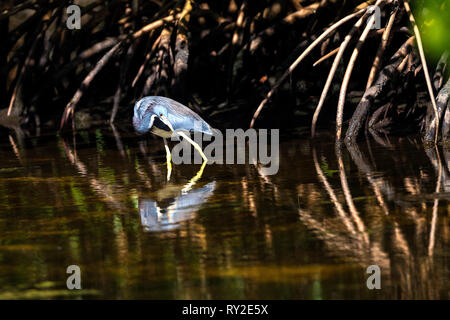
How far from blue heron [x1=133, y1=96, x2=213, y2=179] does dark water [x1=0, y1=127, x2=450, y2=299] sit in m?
0.26

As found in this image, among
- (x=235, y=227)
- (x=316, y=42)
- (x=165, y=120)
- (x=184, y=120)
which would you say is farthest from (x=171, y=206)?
(x=316, y=42)

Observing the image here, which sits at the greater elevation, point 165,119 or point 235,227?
point 165,119

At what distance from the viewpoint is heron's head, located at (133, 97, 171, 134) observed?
6836 mm

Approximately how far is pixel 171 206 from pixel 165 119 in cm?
173

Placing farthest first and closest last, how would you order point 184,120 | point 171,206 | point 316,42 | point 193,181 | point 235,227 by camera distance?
1. point 316,42
2. point 184,120
3. point 193,181
4. point 171,206
5. point 235,227

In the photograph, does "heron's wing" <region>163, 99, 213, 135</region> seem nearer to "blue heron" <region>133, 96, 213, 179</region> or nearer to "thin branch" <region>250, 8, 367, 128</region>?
"blue heron" <region>133, 96, 213, 179</region>

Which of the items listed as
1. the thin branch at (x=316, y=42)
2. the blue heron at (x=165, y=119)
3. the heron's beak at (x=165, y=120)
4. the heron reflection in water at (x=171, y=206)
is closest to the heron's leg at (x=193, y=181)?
the heron reflection in water at (x=171, y=206)

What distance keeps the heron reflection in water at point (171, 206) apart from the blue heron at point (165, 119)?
1.04 meters

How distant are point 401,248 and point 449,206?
83 centimetres

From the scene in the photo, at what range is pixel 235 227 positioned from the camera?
179 inches

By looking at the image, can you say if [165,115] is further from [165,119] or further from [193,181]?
[193,181]

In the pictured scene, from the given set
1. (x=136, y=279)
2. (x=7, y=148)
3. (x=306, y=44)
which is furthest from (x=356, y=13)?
(x=136, y=279)

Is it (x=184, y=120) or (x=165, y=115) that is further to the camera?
(x=184, y=120)

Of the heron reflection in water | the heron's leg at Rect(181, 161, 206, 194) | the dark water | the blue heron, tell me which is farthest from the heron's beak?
the heron reflection in water
